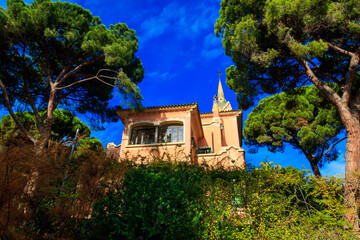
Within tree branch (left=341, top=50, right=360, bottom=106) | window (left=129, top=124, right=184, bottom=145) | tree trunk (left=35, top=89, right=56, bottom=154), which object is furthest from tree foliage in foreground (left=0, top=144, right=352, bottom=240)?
window (left=129, top=124, right=184, bottom=145)

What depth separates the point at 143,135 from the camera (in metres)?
14.1

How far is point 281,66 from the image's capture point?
10.9m

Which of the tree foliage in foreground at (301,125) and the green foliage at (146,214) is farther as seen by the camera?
the tree foliage in foreground at (301,125)

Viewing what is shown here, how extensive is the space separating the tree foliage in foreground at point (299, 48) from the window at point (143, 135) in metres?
6.31

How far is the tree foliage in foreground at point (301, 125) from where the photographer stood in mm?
13562

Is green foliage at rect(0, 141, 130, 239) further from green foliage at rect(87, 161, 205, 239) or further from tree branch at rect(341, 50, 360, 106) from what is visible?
tree branch at rect(341, 50, 360, 106)

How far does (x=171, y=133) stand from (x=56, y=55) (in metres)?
8.52

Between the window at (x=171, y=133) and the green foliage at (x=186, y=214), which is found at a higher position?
the window at (x=171, y=133)

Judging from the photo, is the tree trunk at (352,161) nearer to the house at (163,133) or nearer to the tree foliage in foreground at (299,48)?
the tree foliage in foreground at (299,48)

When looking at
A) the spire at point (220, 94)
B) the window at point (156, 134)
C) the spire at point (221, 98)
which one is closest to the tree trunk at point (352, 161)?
the window at point (156, 134)

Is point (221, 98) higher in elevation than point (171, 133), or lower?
higher

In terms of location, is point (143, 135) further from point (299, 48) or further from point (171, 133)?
point (299, 48)

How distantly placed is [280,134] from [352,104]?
22.7 ft

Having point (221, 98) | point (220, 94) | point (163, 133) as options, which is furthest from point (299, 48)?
point (220, 94)
